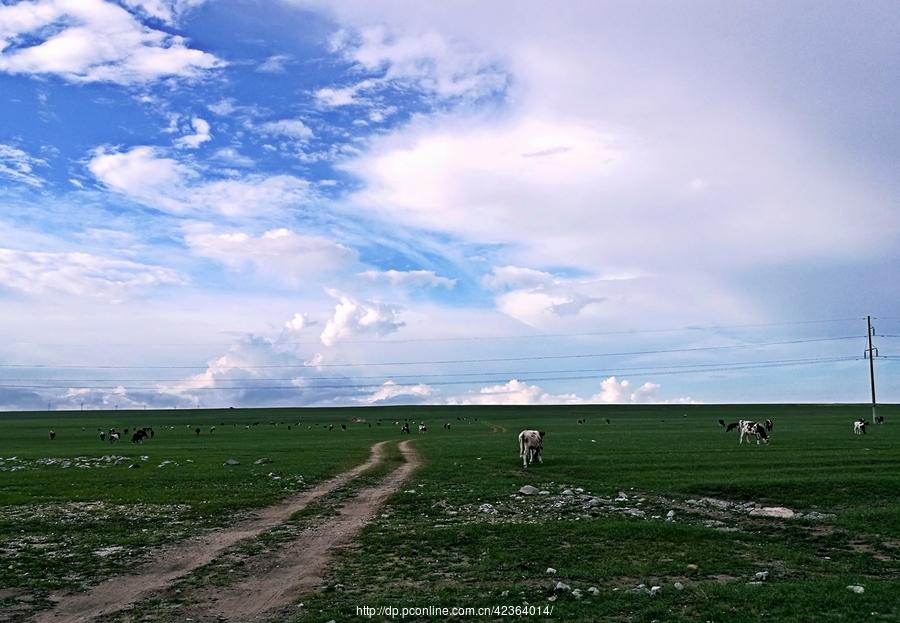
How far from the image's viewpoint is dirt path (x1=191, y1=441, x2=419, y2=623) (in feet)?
38.1

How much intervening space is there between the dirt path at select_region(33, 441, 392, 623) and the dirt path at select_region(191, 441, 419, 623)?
1.51 metres

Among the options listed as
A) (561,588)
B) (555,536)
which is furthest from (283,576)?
(555,536)

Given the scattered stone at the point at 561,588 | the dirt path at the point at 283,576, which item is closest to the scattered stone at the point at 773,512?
the scattered stone at the point at 561,588

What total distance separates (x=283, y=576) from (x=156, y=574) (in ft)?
9.97

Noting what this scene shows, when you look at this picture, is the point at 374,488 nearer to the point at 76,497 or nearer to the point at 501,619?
the point at 76,497

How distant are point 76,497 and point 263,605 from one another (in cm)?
1887

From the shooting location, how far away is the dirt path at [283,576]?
11598 mm

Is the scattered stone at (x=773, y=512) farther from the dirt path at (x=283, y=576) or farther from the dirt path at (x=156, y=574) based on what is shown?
the dirt path at (x=156, y=574)

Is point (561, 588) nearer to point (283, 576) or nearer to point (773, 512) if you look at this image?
point (283, 576)

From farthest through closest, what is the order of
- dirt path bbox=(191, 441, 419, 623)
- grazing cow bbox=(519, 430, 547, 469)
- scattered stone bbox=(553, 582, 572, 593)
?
grazing cow bbox=(519, 430, 547, 469)
scattered stone bbox=(553, 582, 572, 593)
dirt path bbox=(191, 441, 419, 623)

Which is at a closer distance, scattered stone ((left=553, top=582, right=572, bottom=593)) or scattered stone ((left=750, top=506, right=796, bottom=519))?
scattered stone ((left=553, top=582, right=572, bottom=593))

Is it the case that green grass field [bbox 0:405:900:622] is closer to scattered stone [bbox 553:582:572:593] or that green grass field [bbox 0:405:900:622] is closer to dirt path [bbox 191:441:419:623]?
scattered stone [bbox 553:582:572:593]

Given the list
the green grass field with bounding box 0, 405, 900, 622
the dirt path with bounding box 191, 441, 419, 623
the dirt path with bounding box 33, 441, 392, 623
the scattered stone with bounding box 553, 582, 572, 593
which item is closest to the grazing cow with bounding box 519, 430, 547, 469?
the green grass field with bounding box 0, 405, 900, 622

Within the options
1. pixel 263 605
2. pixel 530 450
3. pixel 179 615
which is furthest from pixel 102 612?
pixel 530 450
